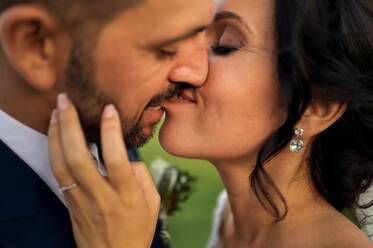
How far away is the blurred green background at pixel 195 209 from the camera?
25.4ft

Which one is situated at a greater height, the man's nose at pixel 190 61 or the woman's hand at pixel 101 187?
the man's nose at pixel 190 61

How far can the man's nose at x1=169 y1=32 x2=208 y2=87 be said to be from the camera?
2.42 meters

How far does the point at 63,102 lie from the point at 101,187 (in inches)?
13.4

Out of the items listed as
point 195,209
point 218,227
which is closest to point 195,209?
point 195,209

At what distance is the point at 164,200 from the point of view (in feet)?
11.3

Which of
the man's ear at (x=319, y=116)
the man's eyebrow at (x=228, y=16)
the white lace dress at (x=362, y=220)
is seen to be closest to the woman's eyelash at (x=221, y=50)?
the man's eyebrow at (x=228, y=16)

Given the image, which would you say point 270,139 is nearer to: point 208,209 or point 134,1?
point 134,1

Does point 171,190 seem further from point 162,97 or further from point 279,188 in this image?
point 162,97

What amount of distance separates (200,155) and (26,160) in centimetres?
97

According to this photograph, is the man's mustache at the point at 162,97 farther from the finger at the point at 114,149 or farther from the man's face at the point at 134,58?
the finger at the point at 114,149

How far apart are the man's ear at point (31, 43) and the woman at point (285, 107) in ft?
2.83

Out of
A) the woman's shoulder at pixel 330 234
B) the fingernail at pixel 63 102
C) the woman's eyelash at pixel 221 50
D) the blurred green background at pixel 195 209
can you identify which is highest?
the fingernail at pixel 63 102

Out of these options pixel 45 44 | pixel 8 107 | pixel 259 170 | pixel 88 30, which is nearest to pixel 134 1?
pixel 88 30

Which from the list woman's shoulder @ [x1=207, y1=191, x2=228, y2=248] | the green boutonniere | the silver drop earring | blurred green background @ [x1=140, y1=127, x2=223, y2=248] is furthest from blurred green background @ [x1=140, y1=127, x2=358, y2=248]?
the silver drop earring
